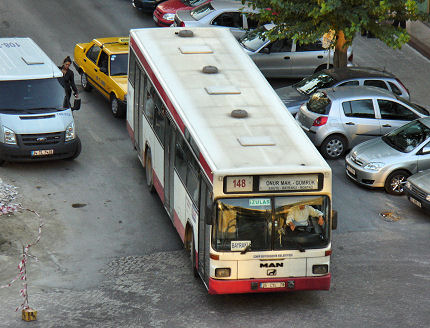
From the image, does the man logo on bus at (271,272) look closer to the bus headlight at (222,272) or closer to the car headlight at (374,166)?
the bus headlight at (222,272)

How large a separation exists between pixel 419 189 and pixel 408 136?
2014 mm

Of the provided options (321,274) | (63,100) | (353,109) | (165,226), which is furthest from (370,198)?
(63,100)

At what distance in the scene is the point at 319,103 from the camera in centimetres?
2219

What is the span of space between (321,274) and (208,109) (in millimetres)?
3561

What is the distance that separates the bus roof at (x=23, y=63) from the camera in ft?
68.1

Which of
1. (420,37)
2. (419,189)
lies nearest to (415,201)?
(419,189)

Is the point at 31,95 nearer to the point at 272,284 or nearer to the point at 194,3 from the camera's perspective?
the point at 272,284

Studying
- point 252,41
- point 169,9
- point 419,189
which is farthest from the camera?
point 169,9

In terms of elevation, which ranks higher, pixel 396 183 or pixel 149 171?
pixel 149 171

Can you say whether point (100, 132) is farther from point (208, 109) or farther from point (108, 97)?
point (208, 109)

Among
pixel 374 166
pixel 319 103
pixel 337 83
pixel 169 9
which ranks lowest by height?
pixel 169 9

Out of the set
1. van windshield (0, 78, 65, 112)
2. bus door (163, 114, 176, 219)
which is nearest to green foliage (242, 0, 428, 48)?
van windshield (0, 78, 65, 112)

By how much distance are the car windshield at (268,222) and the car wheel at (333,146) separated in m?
8.16

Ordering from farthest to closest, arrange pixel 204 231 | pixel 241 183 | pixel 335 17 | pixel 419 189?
pixel 335 17
pixel 419 189
pixel 204 231
pixel 241 183
